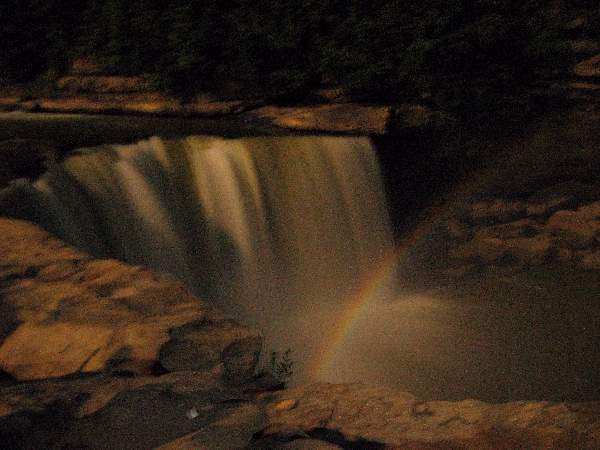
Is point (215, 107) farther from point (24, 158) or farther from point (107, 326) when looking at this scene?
point (107, 326)

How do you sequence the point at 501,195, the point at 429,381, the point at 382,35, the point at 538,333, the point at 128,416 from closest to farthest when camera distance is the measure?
the point at 128,416 < the point at 429,381 < the point at 538,333 < the point at 501,195 < the point at 382,35

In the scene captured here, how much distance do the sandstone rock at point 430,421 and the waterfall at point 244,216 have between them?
3.25 meters

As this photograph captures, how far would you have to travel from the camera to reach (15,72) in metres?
11.0

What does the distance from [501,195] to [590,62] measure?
2.58 metres

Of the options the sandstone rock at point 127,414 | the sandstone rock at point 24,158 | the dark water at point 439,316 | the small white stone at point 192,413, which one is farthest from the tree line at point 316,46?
the small white stone at point 192,413

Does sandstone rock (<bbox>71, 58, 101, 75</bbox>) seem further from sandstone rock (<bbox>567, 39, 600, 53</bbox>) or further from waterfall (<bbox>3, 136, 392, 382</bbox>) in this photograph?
sandstone rock (<bbox>567, 39, 600, 53</bbox>)

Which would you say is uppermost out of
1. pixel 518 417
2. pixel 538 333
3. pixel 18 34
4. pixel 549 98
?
pixel 18 34

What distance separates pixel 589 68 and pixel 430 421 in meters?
7.78

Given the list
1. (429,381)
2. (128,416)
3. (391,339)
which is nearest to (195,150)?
(391,339)

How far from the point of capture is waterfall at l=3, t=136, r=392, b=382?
5832 millimetres

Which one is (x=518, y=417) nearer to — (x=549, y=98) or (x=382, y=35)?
(x=549, y=98)

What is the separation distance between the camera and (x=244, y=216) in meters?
6.68

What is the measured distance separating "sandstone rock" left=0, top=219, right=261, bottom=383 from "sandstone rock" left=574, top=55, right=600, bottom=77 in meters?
7.63

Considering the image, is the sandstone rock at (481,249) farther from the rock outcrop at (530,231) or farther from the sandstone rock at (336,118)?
the sandstone rock at (336,118)
